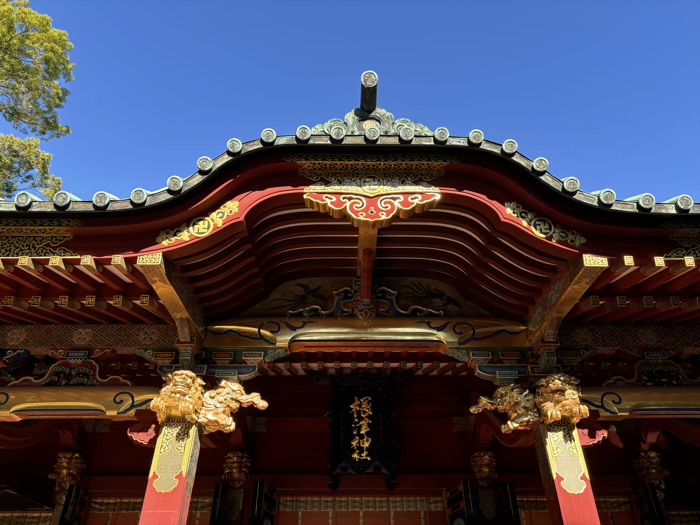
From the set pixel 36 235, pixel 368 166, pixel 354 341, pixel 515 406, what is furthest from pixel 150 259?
pixel 515 406

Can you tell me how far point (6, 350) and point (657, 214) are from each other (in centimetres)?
793

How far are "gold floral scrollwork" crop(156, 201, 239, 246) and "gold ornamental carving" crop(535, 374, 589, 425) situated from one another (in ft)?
13.3

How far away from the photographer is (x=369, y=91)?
7.56 metres

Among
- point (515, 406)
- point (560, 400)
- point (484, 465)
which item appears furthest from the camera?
point (484, 465)

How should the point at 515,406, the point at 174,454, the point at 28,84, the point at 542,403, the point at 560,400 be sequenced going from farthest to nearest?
the point at 28,84
the point at 515,406
the point at 542,403
the point at 560,400
the point at 174,454

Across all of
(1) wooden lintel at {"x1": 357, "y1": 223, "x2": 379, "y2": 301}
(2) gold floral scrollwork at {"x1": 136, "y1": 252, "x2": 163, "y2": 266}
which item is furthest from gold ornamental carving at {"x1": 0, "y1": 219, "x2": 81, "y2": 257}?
(1) wooden lintel at {"x1": 357, "y1": 223, "x2": 379, "y2": 301}

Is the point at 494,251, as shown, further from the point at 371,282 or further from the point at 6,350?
the point at 6,350

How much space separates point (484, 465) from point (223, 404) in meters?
4.30

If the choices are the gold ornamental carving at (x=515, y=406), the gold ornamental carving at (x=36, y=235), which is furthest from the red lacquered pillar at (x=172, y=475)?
the gold ornamental carving at (x=515, y=406)

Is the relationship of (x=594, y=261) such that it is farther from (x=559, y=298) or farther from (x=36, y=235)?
(x=36, y=235)

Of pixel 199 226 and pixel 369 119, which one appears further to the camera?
pixel 369 119

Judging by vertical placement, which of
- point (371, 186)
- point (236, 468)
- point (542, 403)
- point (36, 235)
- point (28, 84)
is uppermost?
point (28, 84)

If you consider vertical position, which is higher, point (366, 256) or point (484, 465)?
point (366, 256)

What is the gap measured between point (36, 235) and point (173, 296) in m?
1.59
